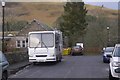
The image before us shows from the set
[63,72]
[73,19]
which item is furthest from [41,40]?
[73,19]

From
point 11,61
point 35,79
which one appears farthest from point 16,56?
point 35,79

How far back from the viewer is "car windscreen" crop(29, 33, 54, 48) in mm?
31438

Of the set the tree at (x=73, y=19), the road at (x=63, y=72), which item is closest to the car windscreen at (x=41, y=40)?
the road at (x=63, y=72)

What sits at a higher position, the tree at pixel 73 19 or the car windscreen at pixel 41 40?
the tree at pixel 73 19

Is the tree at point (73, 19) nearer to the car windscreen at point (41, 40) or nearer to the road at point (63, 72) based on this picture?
the car windscreen at point (41, 40)

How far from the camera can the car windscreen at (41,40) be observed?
31438 millimetres

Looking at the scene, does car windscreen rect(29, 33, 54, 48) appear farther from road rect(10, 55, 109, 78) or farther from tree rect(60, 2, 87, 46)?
tree rect(60, 2, 87, 46)

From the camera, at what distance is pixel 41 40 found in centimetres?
3152

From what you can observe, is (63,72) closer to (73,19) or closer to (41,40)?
(41,40)

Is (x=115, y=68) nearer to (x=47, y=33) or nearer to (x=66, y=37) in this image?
(x=47, y=33)

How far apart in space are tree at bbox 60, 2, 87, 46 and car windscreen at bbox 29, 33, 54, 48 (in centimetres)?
5534

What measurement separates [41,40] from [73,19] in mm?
59762

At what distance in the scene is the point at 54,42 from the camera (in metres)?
31.5

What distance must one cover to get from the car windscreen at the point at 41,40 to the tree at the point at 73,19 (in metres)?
55.3
